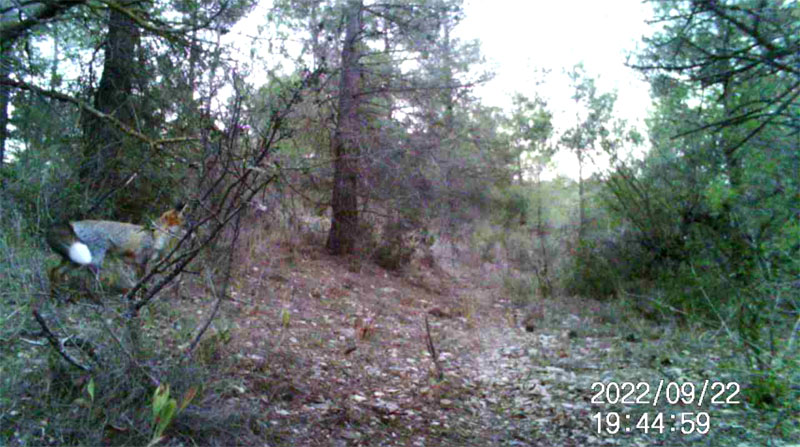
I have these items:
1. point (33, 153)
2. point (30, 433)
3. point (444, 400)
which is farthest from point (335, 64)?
point (30, 433)

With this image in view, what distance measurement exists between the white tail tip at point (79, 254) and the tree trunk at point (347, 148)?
15.9ft

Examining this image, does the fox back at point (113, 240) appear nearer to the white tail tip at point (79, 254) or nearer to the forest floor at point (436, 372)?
the white tail tip at point (79, 254)

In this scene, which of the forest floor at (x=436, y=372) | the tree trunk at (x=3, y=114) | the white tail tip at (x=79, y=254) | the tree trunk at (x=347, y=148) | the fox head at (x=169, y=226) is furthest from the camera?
the tree trunk at (x=347, y=148)

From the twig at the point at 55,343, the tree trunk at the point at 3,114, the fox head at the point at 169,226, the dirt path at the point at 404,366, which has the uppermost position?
the tree trunk at the point at 3,114

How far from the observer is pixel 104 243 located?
18.7ft

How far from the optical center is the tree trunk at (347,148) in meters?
10.1

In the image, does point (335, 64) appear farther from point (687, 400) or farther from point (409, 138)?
point (687, 400)

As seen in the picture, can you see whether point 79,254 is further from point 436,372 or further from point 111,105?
point 436,372

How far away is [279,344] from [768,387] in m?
4.00

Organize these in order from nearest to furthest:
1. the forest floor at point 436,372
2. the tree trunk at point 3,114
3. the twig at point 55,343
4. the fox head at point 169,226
→ the twig at point 55,343 → the forest floor at point 436,372 → the fox head at point 169,226 → the tree trunk at point 3,114

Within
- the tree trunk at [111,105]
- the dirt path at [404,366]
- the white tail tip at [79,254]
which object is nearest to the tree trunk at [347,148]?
the dirt path at [404,366]

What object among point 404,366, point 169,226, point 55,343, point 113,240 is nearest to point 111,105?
point 113,240

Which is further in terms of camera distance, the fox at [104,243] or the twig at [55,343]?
the fox at [104,243]

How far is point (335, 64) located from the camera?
10.4m
